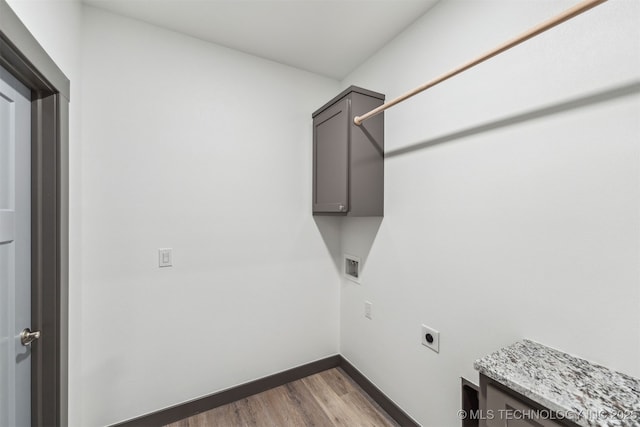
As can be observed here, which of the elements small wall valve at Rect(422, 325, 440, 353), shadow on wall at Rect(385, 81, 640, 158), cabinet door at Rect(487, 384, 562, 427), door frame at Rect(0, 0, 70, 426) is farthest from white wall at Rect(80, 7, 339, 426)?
cabinet door at Rect(487, 384, 562, 427)

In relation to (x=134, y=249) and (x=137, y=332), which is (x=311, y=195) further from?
(x=137, y=332)

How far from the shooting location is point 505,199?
44.4 inches

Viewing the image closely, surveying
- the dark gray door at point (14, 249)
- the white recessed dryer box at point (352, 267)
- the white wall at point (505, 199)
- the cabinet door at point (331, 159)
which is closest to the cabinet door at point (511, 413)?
the white wall at point (505, 199)

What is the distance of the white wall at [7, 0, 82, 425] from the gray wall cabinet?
140cm

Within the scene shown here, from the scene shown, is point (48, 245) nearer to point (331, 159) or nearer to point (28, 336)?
point (28, 336)

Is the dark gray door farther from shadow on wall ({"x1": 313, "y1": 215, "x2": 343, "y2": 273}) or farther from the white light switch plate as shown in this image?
shadow on wall ({"x1": 313, "y1": 215, "x2": 343, "y2": 273})

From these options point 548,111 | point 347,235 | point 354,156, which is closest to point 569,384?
point 548,111

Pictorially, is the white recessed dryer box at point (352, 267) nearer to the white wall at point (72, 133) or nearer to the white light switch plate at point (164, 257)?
the white light switch plate at point (164, 257)

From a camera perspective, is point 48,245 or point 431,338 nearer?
point 48,245

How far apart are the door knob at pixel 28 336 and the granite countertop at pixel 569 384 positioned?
1.71m

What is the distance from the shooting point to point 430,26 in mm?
1461

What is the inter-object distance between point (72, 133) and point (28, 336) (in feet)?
3.08

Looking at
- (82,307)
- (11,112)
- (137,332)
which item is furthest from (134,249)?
(11,112)

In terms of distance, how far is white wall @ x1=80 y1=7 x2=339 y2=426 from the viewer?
149 centimetres
